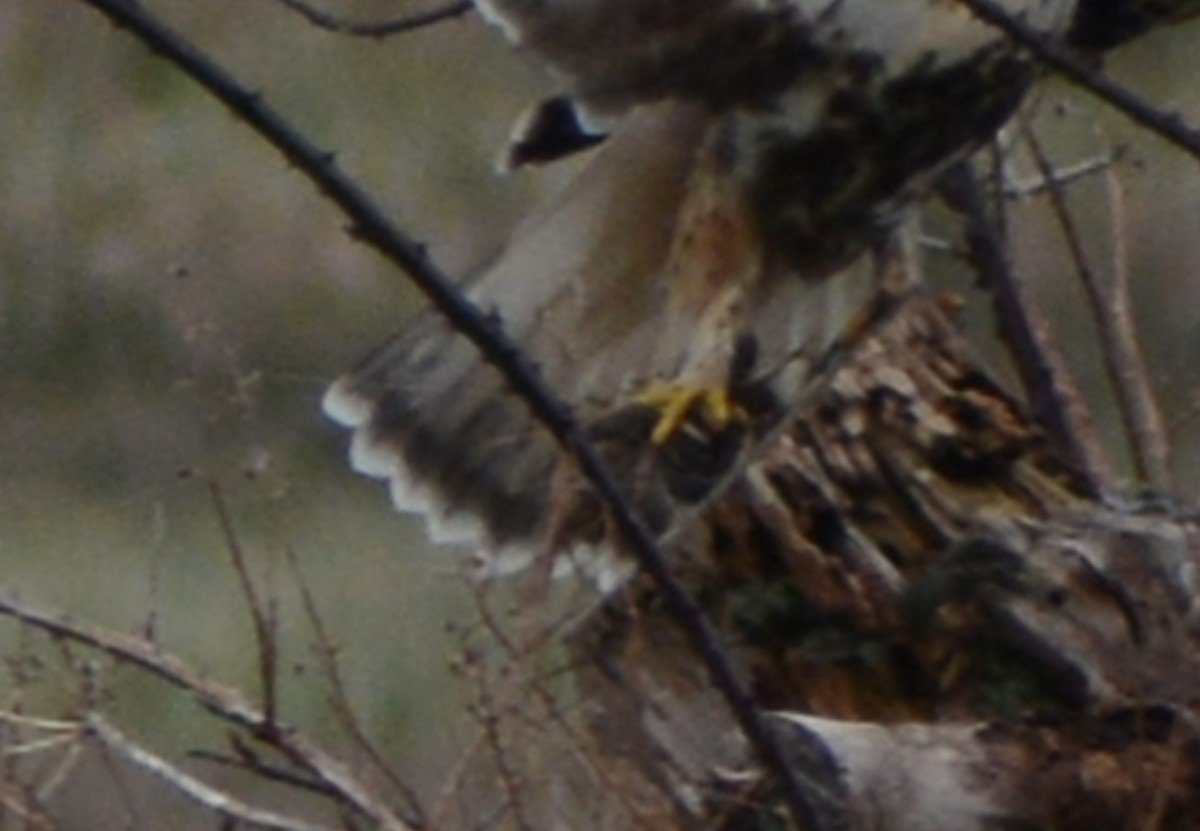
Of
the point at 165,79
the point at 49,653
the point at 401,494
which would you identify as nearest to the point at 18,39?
the point at 165,79

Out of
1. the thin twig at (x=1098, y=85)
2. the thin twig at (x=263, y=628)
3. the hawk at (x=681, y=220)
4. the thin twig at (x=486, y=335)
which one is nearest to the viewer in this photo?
the thin twig at (x=486, y=335)

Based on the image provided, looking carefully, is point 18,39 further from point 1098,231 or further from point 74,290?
point 1098,231

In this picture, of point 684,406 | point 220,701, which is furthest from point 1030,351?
point 220,701

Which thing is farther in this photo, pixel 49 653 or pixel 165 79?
pixel 165 79

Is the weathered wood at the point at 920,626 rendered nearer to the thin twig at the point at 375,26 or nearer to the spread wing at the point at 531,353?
the spread wing at the point at 531,353

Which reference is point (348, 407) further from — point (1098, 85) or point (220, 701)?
point (1098, 85)

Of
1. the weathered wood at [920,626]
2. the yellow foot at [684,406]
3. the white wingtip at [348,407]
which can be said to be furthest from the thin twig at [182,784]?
the white wingtip at [348,407]

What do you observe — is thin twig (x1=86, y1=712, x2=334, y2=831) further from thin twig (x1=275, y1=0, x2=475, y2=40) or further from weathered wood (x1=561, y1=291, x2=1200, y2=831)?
thin twig (x1=275, y1=0, x2=475, y2=40)
